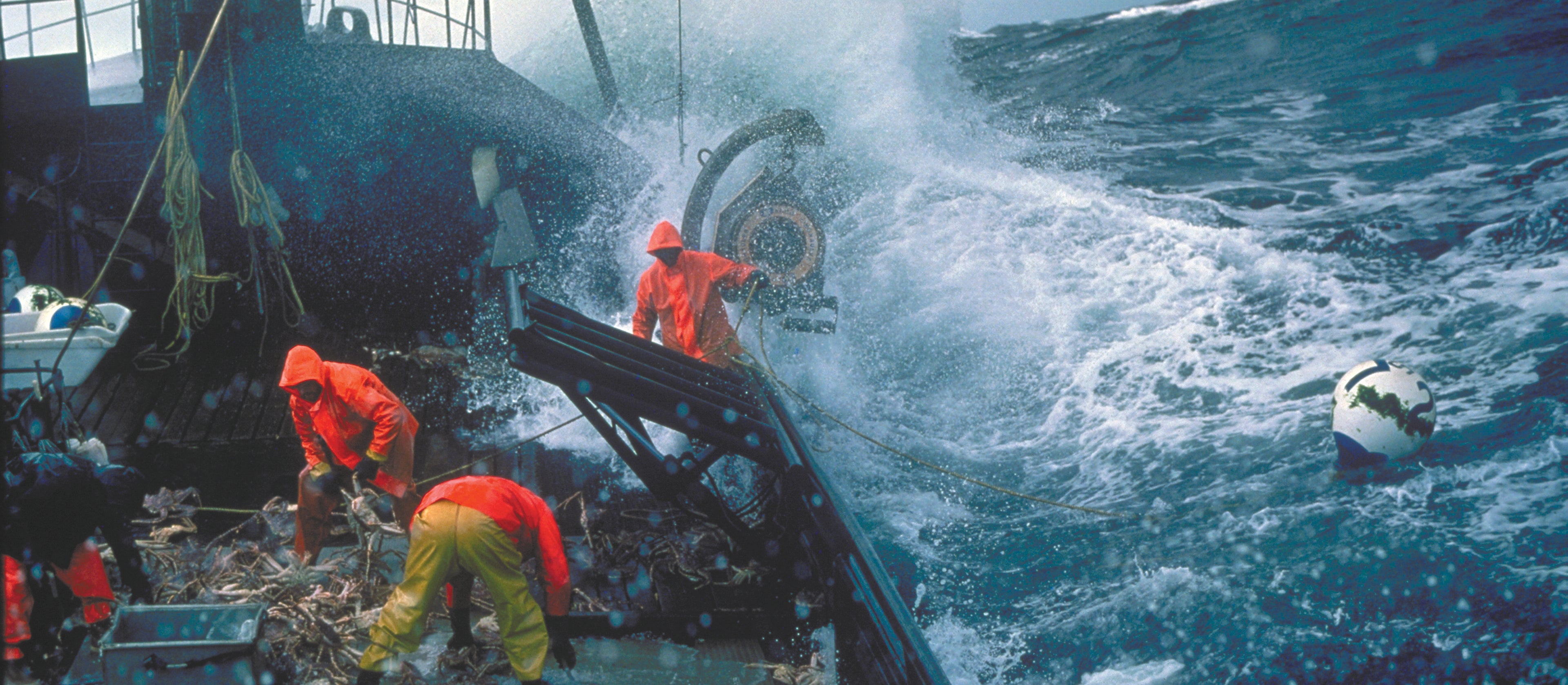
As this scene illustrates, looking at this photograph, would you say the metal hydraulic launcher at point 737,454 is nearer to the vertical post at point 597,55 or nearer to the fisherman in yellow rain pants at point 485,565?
the fisherman in yellow rain pants at point 485,565

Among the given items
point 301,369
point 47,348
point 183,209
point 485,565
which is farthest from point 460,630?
point 183,209

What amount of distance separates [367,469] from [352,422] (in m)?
0.32

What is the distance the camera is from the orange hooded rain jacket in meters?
4.93

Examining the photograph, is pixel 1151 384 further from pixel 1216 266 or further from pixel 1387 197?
pixel 1387 197

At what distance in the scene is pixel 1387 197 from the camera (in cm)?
1101

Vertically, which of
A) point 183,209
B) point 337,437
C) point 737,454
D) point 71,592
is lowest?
point 71,592

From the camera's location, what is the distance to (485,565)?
12.0 ft

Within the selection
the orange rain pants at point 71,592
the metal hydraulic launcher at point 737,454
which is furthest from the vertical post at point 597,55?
the orange rain pants at point 71,592

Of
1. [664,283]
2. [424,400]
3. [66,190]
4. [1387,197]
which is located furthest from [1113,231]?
[66,190]

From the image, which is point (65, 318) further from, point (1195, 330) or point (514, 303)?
point (1195, 330)

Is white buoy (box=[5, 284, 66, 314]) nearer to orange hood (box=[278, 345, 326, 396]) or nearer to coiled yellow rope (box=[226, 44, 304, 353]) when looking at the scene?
coiled yellow rope (box=[226, 44, 304, 353])

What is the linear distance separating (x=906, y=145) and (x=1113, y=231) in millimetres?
5332

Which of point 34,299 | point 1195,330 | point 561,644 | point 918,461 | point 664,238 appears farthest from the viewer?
point 1195,330

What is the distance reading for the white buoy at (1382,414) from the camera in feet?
17.7
